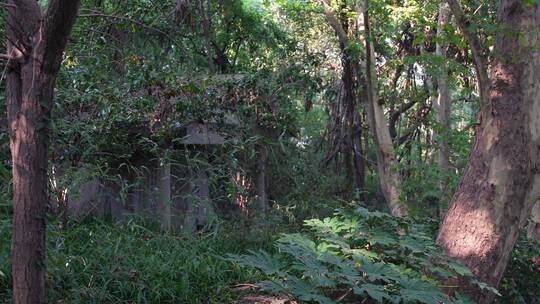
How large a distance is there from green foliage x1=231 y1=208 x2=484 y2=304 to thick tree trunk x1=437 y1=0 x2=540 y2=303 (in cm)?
77

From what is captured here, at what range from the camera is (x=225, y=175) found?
7777 millimetres

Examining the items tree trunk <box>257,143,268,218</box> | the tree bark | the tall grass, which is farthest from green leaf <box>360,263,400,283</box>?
tree trunk <box>257,143,268,218</box>

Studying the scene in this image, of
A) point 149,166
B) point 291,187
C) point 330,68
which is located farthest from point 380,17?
point 149,166

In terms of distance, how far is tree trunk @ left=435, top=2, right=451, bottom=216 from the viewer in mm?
10122

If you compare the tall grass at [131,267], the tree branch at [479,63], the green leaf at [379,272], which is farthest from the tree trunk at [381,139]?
the green leaf at [379,272]

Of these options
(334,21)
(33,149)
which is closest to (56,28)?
(33,149)

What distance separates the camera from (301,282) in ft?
14.0

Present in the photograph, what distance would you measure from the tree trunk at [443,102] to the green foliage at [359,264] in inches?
136

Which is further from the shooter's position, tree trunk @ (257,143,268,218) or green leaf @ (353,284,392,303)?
tree trunk @ (257,143,268,218)

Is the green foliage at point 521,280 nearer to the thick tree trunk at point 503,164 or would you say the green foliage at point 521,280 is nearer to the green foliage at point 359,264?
the thick tree trunk at point 503,164

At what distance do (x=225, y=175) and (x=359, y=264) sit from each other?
11.6 feet

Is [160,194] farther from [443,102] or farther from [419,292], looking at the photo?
[443,102]

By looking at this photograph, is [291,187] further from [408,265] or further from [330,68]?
[408,265]

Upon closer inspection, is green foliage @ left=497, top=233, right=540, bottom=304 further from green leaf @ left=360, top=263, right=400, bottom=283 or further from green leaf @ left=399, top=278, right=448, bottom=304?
green leaf @ left=360, top=263, right=400, bottom=283
